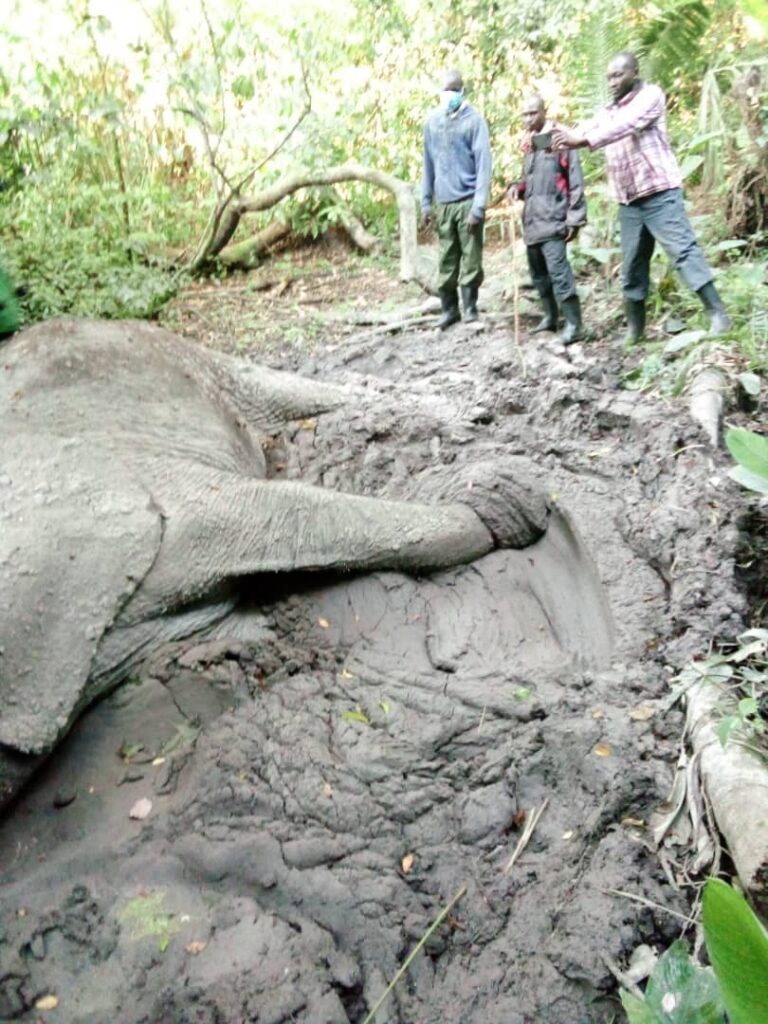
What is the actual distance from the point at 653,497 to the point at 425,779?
1.65 metres

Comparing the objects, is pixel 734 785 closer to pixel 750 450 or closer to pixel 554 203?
pixel 750 450

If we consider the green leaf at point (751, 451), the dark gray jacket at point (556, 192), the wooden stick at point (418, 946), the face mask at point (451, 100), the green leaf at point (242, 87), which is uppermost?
the green leaf at point (242, 87)

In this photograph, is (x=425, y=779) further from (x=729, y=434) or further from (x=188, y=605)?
(x=729, y=434)

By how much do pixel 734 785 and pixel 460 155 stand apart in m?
5.70

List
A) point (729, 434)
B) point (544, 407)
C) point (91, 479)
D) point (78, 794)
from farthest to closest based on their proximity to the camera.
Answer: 1. point (544, 407)
2. point (91, 479)
3. point (78, 794)
4. point (729, 434)

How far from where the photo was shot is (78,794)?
8.95 ft

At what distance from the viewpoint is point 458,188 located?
22.2 ft

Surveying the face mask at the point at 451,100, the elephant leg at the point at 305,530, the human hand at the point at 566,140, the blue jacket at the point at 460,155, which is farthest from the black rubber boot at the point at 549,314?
the elephant leg at the point at 305,530

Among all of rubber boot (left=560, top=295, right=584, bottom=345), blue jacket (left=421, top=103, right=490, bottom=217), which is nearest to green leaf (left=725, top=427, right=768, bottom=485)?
rubber boot (left=560, top=295, right=584, bottom=345)

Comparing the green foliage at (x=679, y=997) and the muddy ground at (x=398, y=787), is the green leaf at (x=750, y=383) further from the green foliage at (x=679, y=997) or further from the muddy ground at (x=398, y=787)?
the green foliage at (x=679, y=997)

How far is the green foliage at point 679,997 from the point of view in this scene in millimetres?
1242

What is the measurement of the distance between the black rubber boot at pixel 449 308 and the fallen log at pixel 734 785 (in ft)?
15.2

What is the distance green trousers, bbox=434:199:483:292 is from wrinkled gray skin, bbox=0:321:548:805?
3.12 metres

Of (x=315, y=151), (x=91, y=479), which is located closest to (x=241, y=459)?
(x=91, y=479)
